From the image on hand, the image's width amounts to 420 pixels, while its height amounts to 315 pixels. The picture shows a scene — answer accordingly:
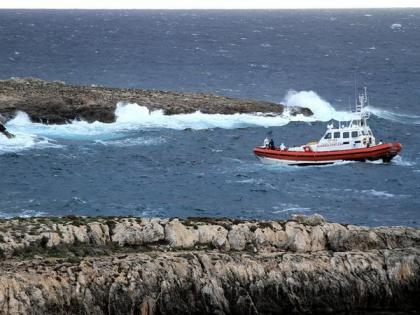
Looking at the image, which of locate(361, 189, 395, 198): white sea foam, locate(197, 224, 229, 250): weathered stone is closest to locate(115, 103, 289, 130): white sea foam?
locate(361, 189, 395, 198): white sea foam

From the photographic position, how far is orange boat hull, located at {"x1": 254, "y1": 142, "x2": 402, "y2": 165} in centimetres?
6888

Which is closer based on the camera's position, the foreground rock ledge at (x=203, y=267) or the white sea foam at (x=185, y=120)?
the foreground rock ledge at (x=203, y=267)

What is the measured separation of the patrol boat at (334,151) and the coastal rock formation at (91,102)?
18.5 m

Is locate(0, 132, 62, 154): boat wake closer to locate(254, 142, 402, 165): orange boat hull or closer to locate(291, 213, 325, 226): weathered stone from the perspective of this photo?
locate(254, 142, 402, 165): orange boat hull

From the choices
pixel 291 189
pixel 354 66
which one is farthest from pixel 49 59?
pixel 291 189

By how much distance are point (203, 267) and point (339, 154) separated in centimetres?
4016

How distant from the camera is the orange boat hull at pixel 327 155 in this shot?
68875 millimetres

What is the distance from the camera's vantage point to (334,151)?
69.9 m

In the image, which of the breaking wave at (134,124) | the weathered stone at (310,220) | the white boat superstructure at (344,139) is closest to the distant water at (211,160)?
the breaking wave at (134,124)

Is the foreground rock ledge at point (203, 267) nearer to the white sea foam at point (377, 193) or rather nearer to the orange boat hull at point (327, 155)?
the white sea foam at point (377, 193)

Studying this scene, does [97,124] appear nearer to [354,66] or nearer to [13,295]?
[13,295]

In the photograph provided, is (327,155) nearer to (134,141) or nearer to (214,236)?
(134,141)

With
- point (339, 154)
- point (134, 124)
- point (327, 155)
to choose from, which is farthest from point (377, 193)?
point (134, 124)

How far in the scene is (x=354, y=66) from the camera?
147 metres
